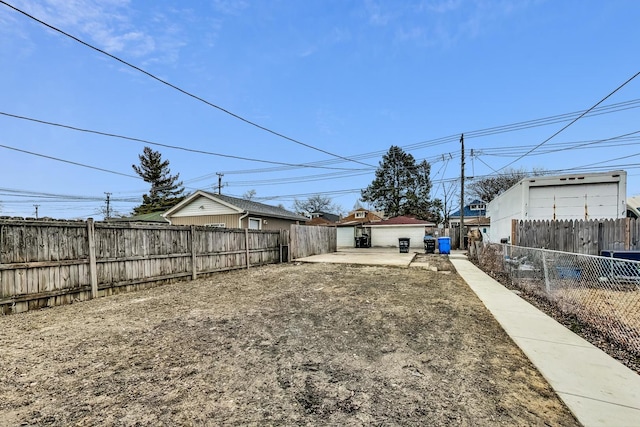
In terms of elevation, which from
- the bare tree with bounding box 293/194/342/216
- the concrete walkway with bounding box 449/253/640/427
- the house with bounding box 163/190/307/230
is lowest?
the concrete walkway with bounding box 449/253/640/427

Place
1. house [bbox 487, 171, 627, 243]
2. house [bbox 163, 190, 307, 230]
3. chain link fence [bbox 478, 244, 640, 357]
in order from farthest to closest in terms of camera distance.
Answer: house [bbox 163, 190, 307, 230]
house [bbox 487, 171, 627, 243]
chain link fence [bbox 478, 244, 640, 357]

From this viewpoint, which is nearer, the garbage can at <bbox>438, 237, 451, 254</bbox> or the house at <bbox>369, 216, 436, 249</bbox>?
the garbage can at <bbox>438, 237, 451, 254</bbox>

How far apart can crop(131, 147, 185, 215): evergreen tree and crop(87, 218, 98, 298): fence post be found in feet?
112

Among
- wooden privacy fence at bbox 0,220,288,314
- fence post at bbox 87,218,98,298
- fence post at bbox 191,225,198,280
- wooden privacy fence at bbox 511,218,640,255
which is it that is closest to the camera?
wooden privacy fence at bbox 0,220,288,314

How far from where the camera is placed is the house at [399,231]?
2455 centimetres

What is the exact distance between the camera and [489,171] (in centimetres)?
2445

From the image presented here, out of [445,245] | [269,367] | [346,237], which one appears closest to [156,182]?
[346,237]

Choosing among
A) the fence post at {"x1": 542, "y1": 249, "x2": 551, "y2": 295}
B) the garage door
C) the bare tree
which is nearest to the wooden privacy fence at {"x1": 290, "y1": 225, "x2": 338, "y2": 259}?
the garage door

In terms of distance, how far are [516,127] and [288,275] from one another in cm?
1886

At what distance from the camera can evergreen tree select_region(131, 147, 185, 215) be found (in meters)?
38.0

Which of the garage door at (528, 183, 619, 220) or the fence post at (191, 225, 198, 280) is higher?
the garage door at (528, 183, 619, 220)

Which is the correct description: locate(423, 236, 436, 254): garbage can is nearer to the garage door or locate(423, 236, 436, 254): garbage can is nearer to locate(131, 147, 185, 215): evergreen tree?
the garage door

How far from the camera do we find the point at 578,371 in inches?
112

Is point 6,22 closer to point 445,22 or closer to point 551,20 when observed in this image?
point 445,22
